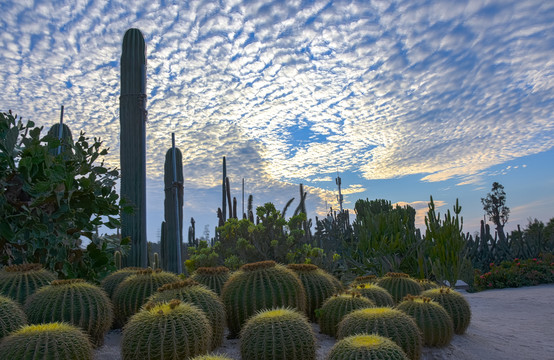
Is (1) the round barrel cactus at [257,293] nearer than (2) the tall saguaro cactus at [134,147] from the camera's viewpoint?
Yes

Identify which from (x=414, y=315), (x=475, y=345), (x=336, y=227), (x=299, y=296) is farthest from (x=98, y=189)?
(x=336, y=227)

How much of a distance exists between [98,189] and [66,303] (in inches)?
83.1

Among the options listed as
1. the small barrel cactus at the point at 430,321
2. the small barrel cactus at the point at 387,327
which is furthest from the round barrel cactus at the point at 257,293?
the small barrel cactus at the point at 430,321

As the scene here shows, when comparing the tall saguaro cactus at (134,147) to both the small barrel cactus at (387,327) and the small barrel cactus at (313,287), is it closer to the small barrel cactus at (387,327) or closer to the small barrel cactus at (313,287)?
the small barrel cactus at (313,287)

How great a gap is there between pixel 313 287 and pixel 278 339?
6.29ft

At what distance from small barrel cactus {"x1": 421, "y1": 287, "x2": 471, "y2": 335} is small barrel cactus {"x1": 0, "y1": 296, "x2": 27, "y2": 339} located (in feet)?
18.3

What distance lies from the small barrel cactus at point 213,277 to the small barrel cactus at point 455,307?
3.37 m

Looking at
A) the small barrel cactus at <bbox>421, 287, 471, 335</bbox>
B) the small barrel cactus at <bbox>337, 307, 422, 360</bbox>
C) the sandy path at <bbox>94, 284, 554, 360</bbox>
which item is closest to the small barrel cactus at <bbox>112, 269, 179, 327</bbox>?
the sandy path at <bbox>94, 284, 554, 360</bbox>

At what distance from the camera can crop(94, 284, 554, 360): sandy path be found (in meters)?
4.64

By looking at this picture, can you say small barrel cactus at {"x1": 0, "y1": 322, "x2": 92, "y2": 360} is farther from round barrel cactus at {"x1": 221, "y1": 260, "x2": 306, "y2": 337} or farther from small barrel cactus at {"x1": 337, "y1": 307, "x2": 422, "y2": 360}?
small barrel cactus at {"x1": 337, "y1": 307, "x2": 422, "y2": 360}

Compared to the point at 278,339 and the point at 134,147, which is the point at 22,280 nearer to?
the point at 278,339

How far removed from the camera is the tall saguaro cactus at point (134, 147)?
285 inches

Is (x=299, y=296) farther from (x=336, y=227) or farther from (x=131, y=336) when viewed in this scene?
(x=336, y=227)

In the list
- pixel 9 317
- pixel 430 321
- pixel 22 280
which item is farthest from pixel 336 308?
pixel 22 280
